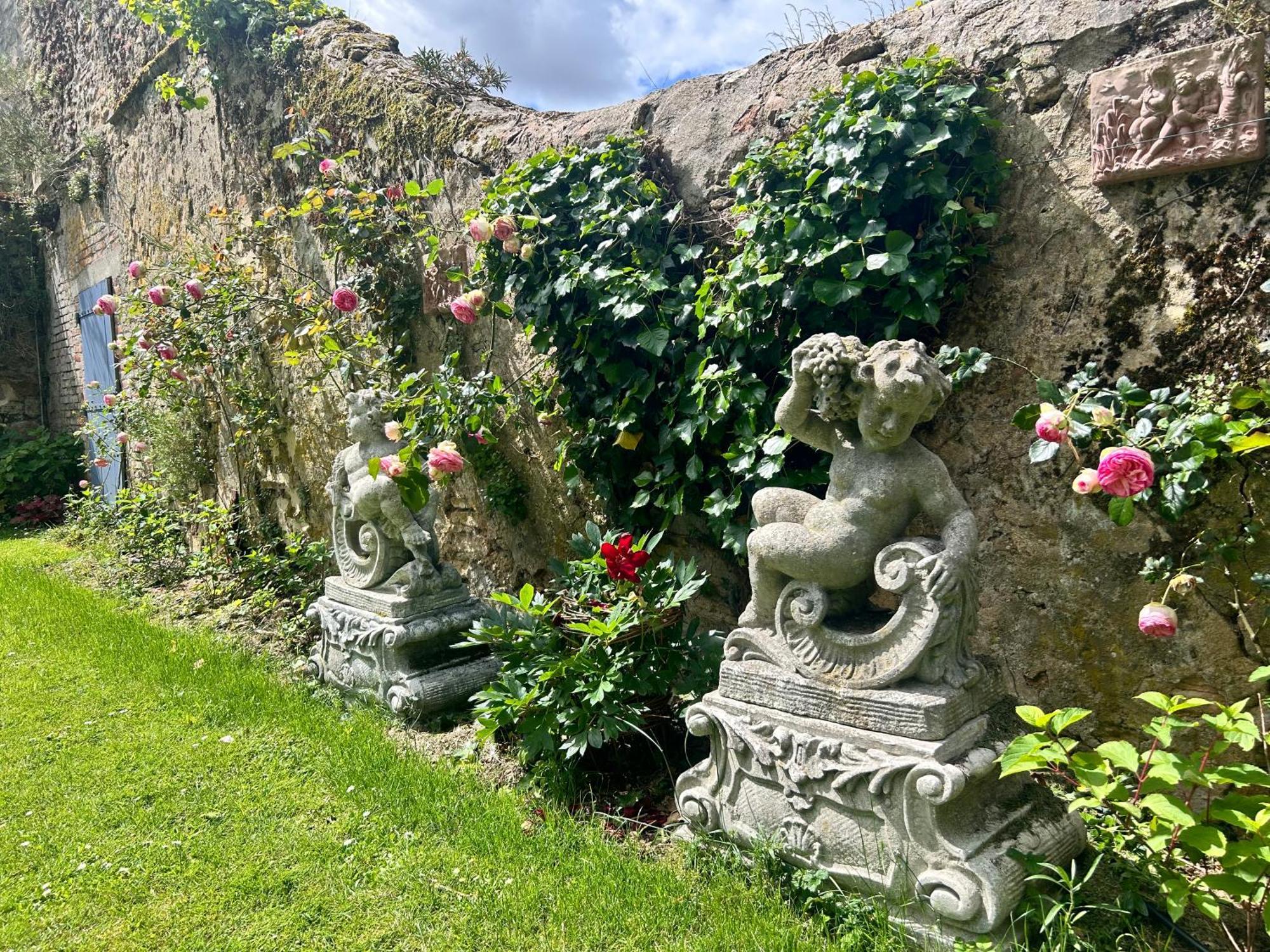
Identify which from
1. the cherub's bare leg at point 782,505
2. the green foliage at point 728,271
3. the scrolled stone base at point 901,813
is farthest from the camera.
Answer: the green foliage at point 728,271

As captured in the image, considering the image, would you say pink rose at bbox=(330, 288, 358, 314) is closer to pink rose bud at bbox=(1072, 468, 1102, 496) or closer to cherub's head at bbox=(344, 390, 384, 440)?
cherub's head at bbox=(344, 390, 384, 440)

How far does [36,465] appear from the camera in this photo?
9688 mm

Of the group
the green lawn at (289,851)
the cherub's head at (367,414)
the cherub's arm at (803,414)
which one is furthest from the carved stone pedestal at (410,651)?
the cherub's arm at (803,414)

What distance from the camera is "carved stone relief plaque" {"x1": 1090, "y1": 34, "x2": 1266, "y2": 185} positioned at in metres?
2.33

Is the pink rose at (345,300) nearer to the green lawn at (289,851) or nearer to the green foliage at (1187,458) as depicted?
the green lawn at (289,851)

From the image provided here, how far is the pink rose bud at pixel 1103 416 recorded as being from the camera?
2158 mm

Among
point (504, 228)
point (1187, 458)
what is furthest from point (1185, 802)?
point (504, 228)

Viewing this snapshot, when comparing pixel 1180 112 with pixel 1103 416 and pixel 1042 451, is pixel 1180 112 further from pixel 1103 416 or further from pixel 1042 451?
pixel 1042 451

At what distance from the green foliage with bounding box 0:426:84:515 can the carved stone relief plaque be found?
1039 centimetres

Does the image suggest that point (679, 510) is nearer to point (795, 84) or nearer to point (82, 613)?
point (795, 84)

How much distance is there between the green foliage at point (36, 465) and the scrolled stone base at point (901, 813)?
974cm

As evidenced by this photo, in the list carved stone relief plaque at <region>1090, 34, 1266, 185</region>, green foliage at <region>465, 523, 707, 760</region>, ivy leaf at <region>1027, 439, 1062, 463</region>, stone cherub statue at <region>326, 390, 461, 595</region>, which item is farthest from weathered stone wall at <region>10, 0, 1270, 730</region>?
stone cherub statue at <region>326, 390, 461, 595</region>

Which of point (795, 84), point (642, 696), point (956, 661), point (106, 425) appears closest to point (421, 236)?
point (795, 84)

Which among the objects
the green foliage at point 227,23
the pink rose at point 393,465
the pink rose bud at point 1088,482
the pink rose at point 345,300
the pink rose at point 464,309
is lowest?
the pink rose bud at point 1088,482
